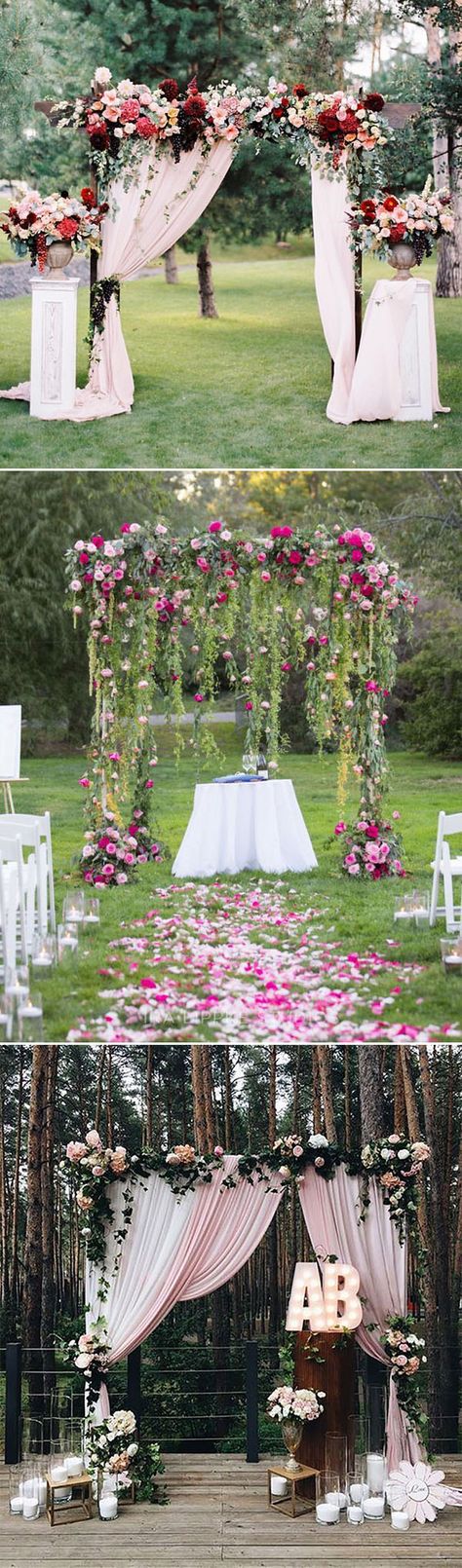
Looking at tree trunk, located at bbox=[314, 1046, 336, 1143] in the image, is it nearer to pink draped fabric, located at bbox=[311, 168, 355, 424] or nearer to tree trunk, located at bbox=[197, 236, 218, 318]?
pink draped fabric, located at bbox=[311, 168, 355, 424]

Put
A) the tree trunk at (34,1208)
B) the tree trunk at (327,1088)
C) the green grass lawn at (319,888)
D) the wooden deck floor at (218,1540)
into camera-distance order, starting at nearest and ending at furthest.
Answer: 1. the wooden deck floor at (218,1540)
2. the green grass lawn at (319,888)
3. the tree trunk at (34,1208)
4. the tree trunk at (327,1088)

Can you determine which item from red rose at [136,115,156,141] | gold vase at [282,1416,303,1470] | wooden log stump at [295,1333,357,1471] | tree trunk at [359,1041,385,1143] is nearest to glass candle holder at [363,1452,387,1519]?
wooden log stump at [295,1333,357,1471]

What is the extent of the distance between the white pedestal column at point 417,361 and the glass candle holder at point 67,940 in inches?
117

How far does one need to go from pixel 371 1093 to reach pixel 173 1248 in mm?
2347

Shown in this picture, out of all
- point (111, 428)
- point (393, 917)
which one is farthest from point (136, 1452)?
point (111, 428)

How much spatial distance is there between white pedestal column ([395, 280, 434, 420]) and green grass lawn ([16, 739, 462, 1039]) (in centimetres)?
200

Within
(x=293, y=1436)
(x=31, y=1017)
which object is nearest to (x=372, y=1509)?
(x=293, y=1436)

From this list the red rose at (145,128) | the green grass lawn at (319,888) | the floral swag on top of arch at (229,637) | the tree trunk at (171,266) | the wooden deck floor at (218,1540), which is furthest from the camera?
the tree trunk at (171,266)

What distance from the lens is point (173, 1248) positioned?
281 inches

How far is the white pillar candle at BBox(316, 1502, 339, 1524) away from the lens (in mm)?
6539

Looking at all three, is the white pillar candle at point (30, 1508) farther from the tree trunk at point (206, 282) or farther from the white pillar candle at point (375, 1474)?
the tree trunk at point (206, 282)

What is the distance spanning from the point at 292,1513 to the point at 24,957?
9.05 ft

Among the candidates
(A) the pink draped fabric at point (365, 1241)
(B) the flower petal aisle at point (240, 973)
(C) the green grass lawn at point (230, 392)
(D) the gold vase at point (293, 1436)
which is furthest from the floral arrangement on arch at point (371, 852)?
(D) the gold vase at point (293, 1436)

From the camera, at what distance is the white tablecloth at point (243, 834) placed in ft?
24.9
